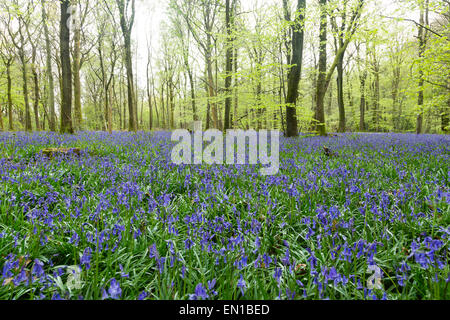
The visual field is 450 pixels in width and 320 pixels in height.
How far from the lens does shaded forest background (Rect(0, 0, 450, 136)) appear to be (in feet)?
29.2

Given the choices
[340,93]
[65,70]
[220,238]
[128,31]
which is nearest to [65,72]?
[65,70]

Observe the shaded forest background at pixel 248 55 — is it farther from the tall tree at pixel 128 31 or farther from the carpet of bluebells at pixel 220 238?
the carpet of bluebells at pixel 220 238

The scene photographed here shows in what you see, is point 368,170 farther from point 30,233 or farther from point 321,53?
point 321,53

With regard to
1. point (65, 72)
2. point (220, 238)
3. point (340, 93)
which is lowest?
point (220, 238)

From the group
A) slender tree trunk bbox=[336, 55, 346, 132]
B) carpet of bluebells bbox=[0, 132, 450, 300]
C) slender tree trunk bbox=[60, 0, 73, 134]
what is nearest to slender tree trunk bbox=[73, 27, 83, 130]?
slender tree trunk bbox=[60, 0, 73, 134]

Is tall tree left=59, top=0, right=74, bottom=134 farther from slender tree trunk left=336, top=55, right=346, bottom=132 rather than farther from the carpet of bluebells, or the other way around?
slender tree trunk left=336, top=55, right=346, bottom=132

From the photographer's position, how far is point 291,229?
8.00 ft

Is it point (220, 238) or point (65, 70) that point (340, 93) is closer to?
point (65, 70)

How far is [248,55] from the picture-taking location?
15.2m

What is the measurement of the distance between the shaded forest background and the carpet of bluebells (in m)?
6.09

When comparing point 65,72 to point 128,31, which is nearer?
point 65,72

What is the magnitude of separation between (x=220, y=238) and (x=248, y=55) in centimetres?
1518
